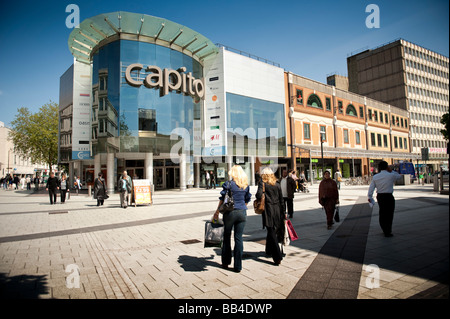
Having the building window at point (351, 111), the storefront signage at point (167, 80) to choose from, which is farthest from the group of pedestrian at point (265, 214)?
the building window at point (351, 111)

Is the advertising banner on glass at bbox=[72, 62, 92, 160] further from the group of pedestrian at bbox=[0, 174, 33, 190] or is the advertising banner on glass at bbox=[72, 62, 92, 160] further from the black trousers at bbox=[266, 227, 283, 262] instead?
the black trousers at bbox=[266, 227, 283, 262]

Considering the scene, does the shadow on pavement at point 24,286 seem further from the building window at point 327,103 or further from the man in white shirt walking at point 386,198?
the building window at point 327,103

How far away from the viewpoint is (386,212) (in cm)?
602

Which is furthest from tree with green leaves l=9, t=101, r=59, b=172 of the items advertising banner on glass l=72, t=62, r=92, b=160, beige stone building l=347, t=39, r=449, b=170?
beige stone building l=347, t=39, r=449, b=170

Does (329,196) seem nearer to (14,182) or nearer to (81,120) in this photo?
(81,120)

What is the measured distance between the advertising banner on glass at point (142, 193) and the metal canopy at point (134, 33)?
54.5ft

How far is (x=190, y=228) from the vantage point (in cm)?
789

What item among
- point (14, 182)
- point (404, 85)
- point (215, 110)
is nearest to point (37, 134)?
point (14, 182)

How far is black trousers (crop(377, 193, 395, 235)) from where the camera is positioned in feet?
19.5

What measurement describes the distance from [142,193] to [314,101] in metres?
31.6

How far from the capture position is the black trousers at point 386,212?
19.5ft

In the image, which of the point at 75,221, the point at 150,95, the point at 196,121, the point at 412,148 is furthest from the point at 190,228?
the point at 412,148

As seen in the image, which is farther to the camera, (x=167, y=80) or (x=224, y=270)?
(x=167, y=80)

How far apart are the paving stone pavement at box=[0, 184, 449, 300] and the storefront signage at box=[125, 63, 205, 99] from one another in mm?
18701
